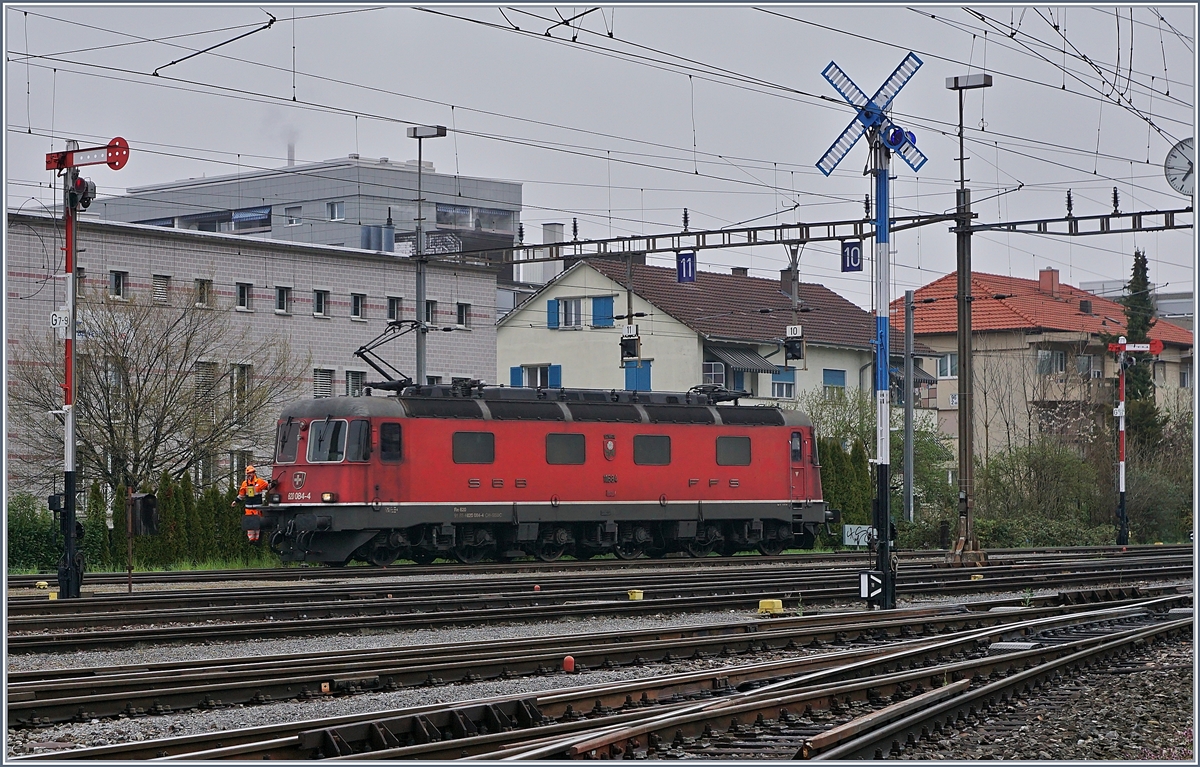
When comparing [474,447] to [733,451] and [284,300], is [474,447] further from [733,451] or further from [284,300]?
[284,300]

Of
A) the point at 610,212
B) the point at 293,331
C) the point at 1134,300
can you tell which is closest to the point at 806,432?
the point at 610,212

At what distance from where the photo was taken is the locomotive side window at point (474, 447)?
97.4ft

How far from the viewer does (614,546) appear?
3262 centimetres

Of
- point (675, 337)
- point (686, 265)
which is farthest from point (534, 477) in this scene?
point (675, 337)

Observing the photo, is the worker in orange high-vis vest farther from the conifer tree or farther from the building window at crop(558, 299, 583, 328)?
the building window at crop(558, 299, 583, 328)

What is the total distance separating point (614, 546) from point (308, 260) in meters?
20.8

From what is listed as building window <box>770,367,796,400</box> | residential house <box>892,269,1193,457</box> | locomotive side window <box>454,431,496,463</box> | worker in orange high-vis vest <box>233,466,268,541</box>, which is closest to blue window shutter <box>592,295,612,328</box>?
building window <box>770,367,796,400</box>

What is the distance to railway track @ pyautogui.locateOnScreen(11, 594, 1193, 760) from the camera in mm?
9344

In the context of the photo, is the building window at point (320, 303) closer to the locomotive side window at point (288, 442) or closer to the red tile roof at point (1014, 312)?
the locomotive side window at point (288, 442)

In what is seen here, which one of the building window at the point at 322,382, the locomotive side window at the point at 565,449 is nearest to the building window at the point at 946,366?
the building window at the point at 322,382

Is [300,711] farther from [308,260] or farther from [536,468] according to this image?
[308,260]

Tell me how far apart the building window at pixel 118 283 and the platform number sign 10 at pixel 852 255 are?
2208 cm

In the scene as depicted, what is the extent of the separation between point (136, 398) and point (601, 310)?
85.0ft

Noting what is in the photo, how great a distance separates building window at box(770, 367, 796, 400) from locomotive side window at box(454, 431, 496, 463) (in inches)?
1205
